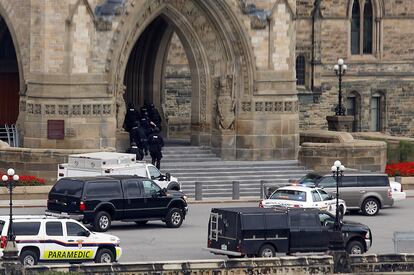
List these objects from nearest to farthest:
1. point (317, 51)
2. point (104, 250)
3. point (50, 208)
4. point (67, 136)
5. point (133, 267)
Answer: point (133, 267) → point (104, 250) → point (50, 208) → point (67, 136) → point (317, 51)

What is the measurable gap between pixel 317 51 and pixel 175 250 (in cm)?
3620

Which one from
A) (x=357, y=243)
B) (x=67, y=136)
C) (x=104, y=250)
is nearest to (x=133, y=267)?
(x=104, y=250)

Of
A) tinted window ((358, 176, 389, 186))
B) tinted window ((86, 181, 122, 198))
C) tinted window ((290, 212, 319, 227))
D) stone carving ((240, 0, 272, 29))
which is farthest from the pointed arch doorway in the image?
tinted window ((290, 212, 319, 227))

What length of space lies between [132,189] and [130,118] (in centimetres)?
1448

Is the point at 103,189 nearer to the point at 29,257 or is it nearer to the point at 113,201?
the point at 113,201

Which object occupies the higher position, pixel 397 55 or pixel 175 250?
pixel 397 55

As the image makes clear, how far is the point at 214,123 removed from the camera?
246ft

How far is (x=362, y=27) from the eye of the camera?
306 feet

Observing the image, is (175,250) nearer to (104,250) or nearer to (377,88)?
(104,250)

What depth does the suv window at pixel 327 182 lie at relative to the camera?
2603 inches

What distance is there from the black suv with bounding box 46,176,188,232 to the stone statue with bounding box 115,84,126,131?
11.1 metres

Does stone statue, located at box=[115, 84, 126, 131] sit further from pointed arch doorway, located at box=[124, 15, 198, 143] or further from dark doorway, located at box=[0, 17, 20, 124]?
dark doorway, located at box=[0, 17, 20, 124]

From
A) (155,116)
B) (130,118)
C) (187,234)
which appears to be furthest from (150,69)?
(187,234)

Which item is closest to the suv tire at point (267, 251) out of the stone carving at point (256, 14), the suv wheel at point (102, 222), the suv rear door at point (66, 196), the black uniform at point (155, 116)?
the suv wheel at point (102, 222)
